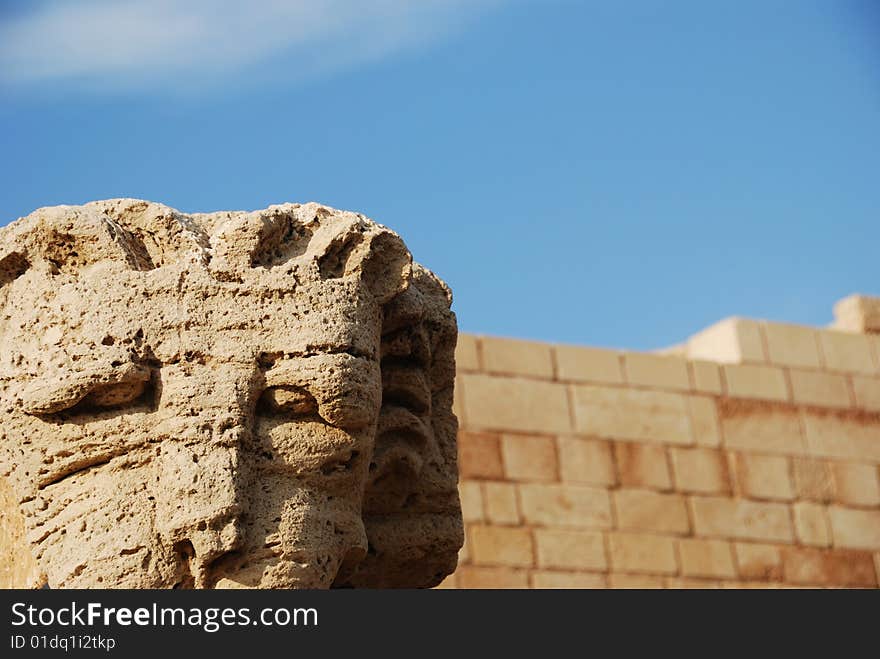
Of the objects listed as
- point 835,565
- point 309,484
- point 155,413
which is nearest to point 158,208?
point 155,413

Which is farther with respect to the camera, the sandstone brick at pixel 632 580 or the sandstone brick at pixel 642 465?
the sandstone brick at pixel 642 465

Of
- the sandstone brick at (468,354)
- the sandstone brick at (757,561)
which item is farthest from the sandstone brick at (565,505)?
the sandstone brick at (757,561)

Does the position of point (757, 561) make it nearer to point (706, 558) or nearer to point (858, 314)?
point (706, 558)

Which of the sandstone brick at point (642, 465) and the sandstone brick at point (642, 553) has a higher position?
the sandstone brick at point (642, 465)

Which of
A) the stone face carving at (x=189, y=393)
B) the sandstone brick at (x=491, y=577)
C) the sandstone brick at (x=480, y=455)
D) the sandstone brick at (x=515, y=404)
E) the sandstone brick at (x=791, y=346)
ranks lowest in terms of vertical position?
the stone face carving at (x=189, y=393)

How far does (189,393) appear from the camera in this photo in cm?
279

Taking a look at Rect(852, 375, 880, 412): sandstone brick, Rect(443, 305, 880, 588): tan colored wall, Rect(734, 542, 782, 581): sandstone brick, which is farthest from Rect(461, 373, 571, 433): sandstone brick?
Rect(852, 375, 880, 412): sandstone brick

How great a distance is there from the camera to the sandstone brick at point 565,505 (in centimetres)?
1044

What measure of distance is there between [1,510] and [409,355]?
86 centimetres

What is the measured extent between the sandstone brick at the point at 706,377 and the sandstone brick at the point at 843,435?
79 cm

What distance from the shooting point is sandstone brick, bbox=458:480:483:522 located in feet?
33.5

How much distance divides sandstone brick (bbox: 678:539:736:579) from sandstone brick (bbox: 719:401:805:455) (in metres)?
0.77

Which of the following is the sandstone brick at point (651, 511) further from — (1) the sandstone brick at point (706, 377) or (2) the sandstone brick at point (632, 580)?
(1) the sandstone brick at point (706, 377)

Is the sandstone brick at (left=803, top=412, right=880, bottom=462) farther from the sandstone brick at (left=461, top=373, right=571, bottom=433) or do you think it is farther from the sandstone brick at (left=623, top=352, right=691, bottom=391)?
the sandstone brick at (left=461, top=373, right=571, bottom=433)
